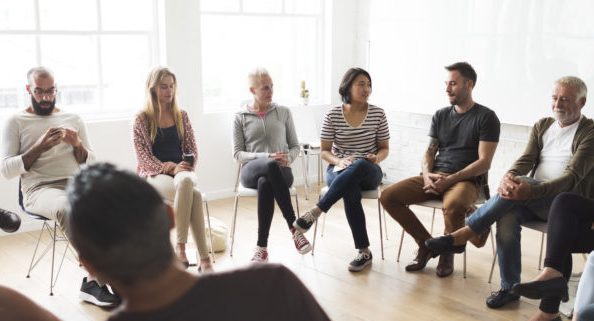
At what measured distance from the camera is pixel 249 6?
606 centimetres

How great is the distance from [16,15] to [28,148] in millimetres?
Answer: 1441

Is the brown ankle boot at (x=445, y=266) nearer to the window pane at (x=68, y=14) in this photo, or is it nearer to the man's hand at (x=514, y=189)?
the man's hand at (x=514, y=189)

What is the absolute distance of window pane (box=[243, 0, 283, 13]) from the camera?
19.9 ft

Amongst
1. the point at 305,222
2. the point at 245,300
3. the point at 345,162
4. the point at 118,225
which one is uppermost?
the point at 118,225

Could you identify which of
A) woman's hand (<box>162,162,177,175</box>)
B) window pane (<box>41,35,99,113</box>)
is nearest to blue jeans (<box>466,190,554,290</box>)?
woman's hand (<box>162,162,177,175</box>)

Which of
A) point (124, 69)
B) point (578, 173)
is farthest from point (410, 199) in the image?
point (124, 69)

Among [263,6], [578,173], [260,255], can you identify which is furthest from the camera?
[263,6]

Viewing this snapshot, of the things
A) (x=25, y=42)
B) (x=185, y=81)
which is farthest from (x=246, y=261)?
(x=25, y=42)

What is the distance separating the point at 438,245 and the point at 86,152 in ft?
6.80

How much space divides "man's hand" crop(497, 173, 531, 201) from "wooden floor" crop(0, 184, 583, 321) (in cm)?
57

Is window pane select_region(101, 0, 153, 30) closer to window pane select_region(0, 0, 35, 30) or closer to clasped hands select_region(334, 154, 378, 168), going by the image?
window pane select_region(0, 0, 35, 30)

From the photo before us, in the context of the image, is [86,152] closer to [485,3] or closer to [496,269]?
[496,269]

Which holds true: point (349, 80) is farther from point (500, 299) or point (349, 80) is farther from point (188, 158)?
point (500, 299)

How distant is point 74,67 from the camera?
5.15 meters
